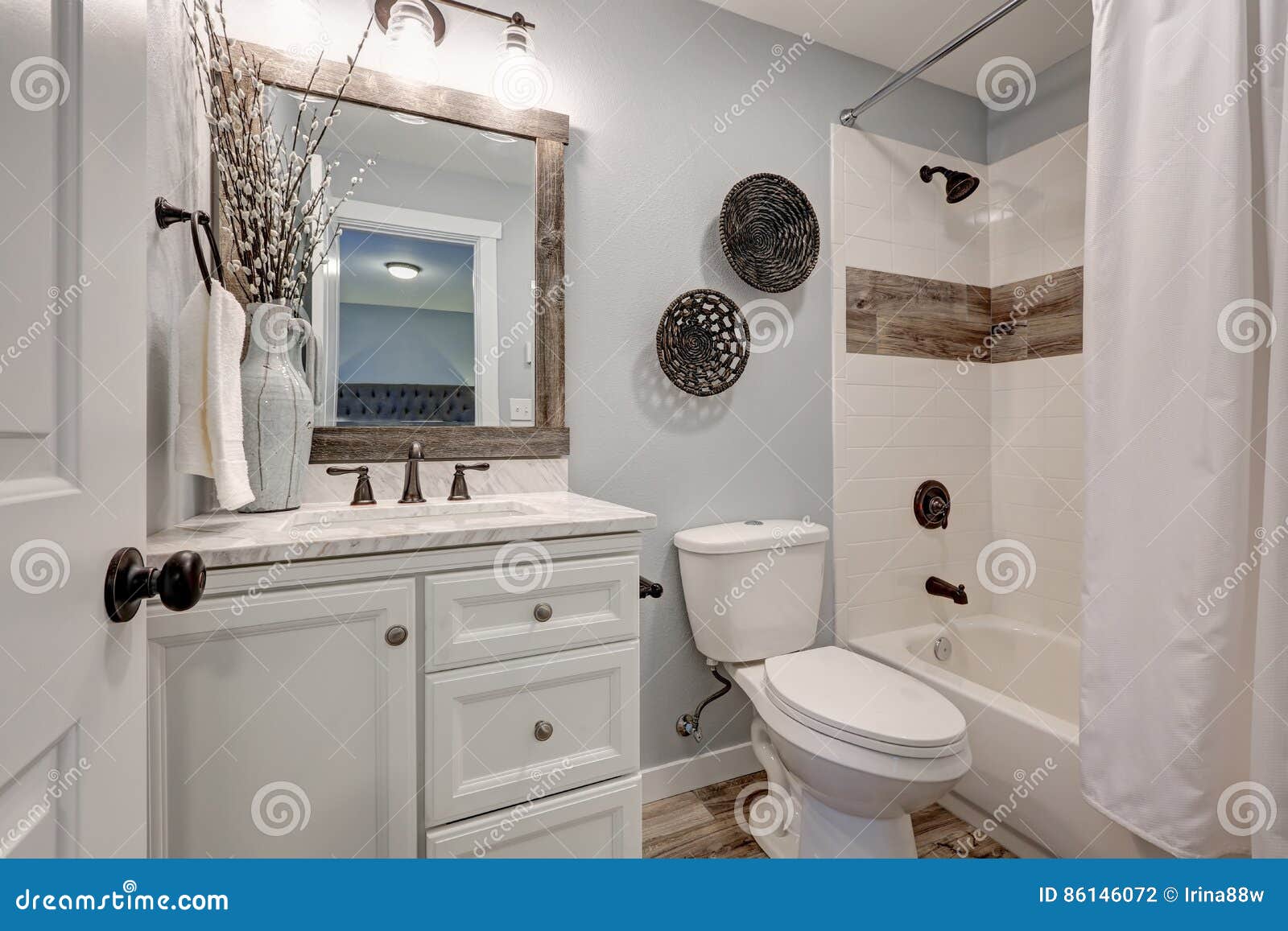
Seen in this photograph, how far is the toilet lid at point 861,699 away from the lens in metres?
1.26

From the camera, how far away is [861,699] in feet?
4.54

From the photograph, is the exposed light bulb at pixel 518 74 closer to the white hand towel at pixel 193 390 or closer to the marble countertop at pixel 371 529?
the white hand towel at pixel 193 390

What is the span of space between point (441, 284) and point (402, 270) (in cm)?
10

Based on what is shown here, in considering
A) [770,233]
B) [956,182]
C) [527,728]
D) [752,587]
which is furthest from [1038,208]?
[527,728]

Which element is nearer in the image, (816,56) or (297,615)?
(297,615)

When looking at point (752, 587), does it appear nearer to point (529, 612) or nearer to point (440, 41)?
point (529, 612)

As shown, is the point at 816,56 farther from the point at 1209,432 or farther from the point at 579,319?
the point at 1209,432

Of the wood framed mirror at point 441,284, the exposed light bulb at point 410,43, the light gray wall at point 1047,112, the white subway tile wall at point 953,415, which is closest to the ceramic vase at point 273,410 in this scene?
the wood framed mirror at point 441,284

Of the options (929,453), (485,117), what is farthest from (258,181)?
(929,453)

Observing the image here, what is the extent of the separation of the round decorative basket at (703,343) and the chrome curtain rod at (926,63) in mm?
815

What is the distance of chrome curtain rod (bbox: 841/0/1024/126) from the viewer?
5.26 feet

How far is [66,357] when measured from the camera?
48cm

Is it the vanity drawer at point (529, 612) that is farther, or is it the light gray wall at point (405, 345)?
the light gray wall at point (405, 345)

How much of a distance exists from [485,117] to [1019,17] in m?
1.75
